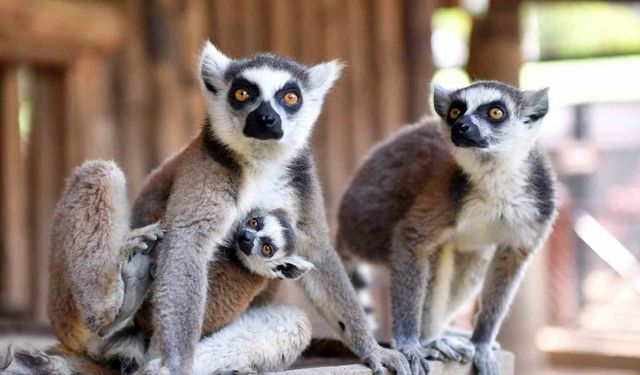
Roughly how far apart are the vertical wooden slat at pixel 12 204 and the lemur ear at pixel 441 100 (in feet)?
21.4

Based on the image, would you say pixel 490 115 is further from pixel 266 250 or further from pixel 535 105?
pixel 266 250

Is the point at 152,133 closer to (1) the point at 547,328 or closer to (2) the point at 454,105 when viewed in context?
(2) the point at 454,105

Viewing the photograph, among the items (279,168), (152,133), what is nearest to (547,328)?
(152,133)

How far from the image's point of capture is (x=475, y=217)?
6.25 m

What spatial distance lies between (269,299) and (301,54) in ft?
18.7

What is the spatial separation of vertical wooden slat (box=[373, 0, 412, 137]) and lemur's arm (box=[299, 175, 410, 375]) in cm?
541

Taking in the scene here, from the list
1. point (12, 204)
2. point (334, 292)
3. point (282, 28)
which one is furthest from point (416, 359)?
point (12, 204)

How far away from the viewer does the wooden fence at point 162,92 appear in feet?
36.0

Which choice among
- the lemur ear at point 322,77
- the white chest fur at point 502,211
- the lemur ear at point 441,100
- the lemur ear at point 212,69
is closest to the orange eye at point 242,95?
the lemur ear at point 212,69

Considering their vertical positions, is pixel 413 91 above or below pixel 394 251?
above

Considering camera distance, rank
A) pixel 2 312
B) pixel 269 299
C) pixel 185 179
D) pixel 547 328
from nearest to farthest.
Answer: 1. pixel 185 179
2. pixel 269 299
3. pixel 2 312
4. pixel 547 328

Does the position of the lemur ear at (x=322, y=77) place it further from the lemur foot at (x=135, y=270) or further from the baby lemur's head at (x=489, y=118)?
the lemur foot at (x=135, y=270)

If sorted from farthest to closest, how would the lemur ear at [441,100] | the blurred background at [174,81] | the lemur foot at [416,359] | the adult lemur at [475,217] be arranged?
the blurred background at [174,81] < the lemur ear at [441,100] < the adult lemur at [475,217] < the lemur foot at [416,359]

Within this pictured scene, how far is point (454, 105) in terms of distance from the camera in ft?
20.3
